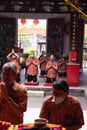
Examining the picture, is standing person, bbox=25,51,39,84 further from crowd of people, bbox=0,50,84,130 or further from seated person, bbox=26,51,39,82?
crowd of people, bbox=0,50,84,130

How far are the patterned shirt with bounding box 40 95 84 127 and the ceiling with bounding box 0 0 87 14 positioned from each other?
793cm

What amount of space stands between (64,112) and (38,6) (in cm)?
845

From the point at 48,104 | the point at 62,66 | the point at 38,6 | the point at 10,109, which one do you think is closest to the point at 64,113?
the point at 48,104

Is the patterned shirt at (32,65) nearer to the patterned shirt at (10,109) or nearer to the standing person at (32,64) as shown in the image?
the standing person at (32,64)

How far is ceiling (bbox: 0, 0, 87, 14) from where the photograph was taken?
1065cm

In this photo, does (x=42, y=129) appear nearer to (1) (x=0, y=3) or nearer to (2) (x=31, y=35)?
(1) (x=0, y=3)

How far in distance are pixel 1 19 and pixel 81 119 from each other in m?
9.22

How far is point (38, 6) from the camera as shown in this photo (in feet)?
35.7

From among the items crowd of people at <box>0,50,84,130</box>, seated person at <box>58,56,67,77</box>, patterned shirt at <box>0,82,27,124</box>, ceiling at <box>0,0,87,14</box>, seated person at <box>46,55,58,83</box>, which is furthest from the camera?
ceiling at <box>0,0,87,14</box>

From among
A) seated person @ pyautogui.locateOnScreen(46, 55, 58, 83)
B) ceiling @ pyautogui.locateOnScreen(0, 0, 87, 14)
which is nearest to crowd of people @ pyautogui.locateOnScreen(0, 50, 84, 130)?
seated person @ pyautogui.locateOnScreen(46, 55, 58, 83)

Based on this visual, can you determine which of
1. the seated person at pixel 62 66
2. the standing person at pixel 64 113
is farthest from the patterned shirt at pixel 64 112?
the seated person at pixel 62 66

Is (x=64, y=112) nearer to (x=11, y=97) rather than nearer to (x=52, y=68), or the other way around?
(x=11, y=97)

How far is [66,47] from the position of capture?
1187 centimetres

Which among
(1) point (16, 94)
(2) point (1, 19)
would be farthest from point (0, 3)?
(1) point (16, 94)
